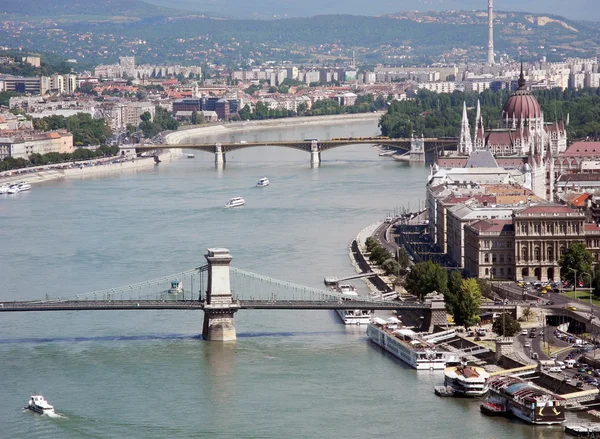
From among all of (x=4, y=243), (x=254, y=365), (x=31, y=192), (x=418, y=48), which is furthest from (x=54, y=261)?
(x=418, y=48)

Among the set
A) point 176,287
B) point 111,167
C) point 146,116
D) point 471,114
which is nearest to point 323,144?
point 111,167

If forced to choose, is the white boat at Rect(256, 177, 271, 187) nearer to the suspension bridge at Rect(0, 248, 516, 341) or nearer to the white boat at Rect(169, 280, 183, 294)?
the white boat at Rect(169, 280, 183, 294)

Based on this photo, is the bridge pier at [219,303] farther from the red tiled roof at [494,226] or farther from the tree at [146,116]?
the tree at [146,116]

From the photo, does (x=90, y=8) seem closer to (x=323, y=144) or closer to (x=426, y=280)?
(x=323, y=144)

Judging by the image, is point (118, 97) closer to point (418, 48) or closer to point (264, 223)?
point (264, 223)

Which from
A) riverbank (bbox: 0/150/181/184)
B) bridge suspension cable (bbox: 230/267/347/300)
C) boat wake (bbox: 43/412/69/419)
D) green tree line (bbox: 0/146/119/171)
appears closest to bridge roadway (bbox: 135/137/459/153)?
riverbank (bbox: 0/150/181/184)
